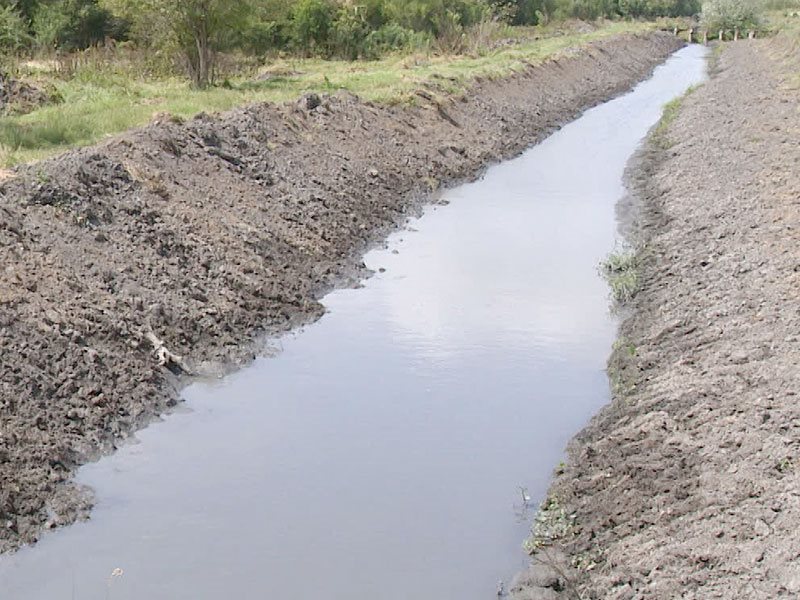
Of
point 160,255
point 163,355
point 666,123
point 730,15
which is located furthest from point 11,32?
point 730,15

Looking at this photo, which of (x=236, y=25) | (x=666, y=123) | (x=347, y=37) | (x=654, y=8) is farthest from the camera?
(x=654, y=8)

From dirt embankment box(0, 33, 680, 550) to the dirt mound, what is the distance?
15.1ft

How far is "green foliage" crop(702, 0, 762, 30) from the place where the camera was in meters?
75.2

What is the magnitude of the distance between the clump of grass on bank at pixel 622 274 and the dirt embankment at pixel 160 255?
4.11 m

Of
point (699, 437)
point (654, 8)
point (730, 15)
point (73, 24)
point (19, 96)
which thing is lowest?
point (699, 437)

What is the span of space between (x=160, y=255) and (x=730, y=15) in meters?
69.7

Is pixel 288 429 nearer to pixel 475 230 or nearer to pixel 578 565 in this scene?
pixel 578 565

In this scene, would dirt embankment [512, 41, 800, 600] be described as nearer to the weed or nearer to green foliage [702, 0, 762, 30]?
the weed

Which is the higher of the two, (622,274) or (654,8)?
(654,8)

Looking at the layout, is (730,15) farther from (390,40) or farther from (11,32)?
(11,32)

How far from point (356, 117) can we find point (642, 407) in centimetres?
1493

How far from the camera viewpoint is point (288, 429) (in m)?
11.0

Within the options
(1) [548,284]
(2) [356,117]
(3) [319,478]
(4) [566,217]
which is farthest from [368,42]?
(3) [319,478]

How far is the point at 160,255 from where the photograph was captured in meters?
14.4
